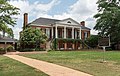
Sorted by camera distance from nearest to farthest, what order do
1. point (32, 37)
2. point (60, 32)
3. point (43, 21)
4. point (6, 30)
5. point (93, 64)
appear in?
point (6, 30), point (93, 64), point (32, 37), point (43, 21), point (60, 32)

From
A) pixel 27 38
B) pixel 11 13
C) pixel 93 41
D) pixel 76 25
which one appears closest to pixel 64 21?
pixel 76 25

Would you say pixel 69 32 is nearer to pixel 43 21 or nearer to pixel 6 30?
pixel 43 21

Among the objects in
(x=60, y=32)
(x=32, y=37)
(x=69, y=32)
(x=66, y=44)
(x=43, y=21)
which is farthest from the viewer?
(x=69, y=32)

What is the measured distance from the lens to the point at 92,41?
57.7 m

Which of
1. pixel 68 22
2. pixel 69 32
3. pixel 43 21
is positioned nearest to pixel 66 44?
pixel 69 32

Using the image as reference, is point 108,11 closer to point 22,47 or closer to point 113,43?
point 113,43

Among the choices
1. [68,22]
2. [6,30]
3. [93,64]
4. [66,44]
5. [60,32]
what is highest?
[68,22]

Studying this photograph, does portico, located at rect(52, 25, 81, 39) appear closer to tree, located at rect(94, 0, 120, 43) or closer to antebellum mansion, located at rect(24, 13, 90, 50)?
antebellum mansion, located at rect(24, 13, 90, 50)

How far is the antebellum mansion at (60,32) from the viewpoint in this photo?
5475cm

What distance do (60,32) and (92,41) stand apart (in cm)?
787

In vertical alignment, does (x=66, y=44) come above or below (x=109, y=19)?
below

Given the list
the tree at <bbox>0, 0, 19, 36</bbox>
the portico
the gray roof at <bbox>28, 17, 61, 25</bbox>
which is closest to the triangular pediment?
the portico

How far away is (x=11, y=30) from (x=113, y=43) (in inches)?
1746

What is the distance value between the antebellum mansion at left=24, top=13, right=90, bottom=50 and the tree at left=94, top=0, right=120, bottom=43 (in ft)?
18.7
